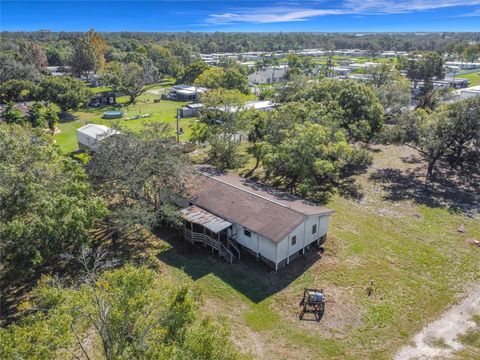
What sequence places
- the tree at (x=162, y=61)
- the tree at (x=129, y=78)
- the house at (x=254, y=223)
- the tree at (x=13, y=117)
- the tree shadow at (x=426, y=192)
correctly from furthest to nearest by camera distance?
the tree at (x=162, y=61), the tree at (x=129, y=78), the tree at (x=13, y=117), the tree shadow at (x=426, y=192), the house at (x=254, y=223)

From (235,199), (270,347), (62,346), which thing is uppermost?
(62,346)

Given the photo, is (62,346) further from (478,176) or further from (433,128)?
(478,176)

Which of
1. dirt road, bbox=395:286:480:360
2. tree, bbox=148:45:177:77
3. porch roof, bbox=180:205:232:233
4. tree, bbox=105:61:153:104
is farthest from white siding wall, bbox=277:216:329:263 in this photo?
tree, bbox=148:45:177:77

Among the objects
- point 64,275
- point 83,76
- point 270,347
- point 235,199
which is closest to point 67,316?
point 270,347

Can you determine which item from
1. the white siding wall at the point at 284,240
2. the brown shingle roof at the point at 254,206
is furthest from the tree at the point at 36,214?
the white siding wall at the point at 284,240

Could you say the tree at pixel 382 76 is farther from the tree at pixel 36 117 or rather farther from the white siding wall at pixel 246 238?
the tree at pixel 36 117

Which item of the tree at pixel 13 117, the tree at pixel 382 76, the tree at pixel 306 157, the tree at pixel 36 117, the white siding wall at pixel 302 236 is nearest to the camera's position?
the white siding wall at pixel 302 236

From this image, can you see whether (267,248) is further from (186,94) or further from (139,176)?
(186,94)

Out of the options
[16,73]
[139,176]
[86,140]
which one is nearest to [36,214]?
[139,176]
